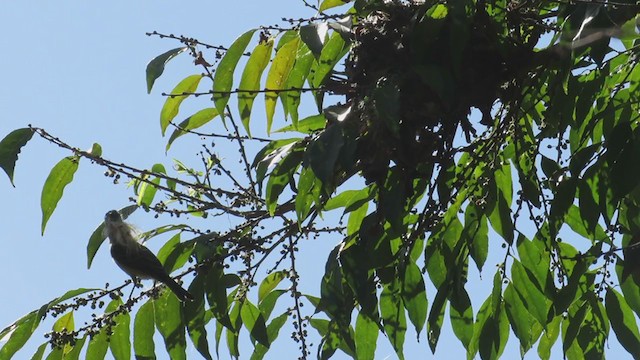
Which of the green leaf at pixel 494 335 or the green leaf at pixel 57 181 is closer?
the green leaf at pixel 494 335

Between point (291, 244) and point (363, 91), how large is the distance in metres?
0.60

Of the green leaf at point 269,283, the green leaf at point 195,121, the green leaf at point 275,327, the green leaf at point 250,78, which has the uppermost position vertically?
the green leaf at point 195,121

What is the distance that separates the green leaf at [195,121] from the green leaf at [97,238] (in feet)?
0.97

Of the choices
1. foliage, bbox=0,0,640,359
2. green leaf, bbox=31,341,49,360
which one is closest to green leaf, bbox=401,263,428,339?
foliage, bbox=0,0,640,359

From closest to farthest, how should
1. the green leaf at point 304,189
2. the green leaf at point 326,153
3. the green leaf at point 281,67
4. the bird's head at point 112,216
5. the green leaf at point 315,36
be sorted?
the green leaf at point 326,153 → the green leaf at point 315,36 → the green leaf at point 304,189 → the green leaf at point 281,67 → the bird's head at point 112,216

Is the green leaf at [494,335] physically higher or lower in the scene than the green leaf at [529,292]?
lower

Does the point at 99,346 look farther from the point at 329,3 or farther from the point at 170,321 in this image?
the point at 329,3

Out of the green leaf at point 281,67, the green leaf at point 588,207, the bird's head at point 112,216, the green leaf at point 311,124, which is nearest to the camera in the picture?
the green leaf at point 588,207

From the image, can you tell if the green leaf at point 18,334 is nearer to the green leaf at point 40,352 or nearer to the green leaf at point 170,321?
the green leaf at point 40,352

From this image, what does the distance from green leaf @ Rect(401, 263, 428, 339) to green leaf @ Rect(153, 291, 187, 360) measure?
0.72m

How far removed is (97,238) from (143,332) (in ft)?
1.37

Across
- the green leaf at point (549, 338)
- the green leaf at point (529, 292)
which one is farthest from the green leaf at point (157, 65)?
the green leaf at point (549, 338)

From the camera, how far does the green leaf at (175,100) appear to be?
3537 mm

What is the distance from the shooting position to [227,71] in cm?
324
